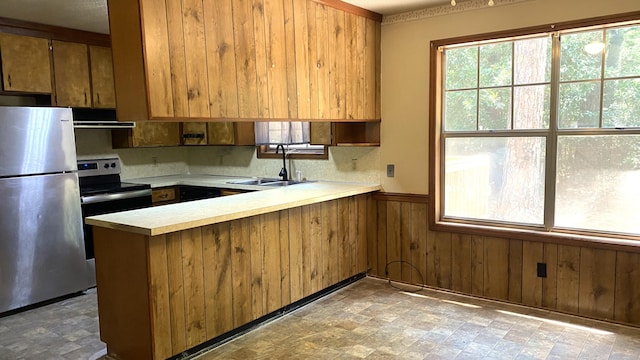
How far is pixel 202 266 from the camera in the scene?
2895mm

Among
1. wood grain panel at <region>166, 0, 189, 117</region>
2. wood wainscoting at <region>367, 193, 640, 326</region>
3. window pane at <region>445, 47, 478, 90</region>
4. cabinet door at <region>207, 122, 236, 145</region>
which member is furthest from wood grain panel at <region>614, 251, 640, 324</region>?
cabinet door at <region>207, 122, 236, 145</region>

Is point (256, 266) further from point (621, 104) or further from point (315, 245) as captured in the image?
point (621, 104)

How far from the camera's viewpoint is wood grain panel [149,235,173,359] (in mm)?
2621

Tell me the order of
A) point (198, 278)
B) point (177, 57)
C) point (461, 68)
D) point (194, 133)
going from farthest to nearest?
point (194, 133) → point (461, 68) → point (198, 278) → point (177, 57)

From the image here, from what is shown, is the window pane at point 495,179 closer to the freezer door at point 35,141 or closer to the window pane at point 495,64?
the window pane at point 495,64

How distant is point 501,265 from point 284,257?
1.72 metres

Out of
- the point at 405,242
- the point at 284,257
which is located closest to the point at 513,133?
the point at 405,242

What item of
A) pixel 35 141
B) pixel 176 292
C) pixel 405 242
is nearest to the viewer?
pixel 176 292

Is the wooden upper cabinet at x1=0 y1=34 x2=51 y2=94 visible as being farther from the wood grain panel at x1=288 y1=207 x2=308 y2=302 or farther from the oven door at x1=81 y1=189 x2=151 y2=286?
the wood grain panel at x1=288 y1=207 x2=308 y2=302

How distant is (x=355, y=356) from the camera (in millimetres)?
2850

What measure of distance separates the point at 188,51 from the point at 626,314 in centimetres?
336

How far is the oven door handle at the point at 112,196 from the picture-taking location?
13.5 feet

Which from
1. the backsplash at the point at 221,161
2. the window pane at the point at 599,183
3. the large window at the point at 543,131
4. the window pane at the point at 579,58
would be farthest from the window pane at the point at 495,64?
the backsplash at the point at 221,161

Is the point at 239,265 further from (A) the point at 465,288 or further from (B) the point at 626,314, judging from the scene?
(B) the point at 626,314
